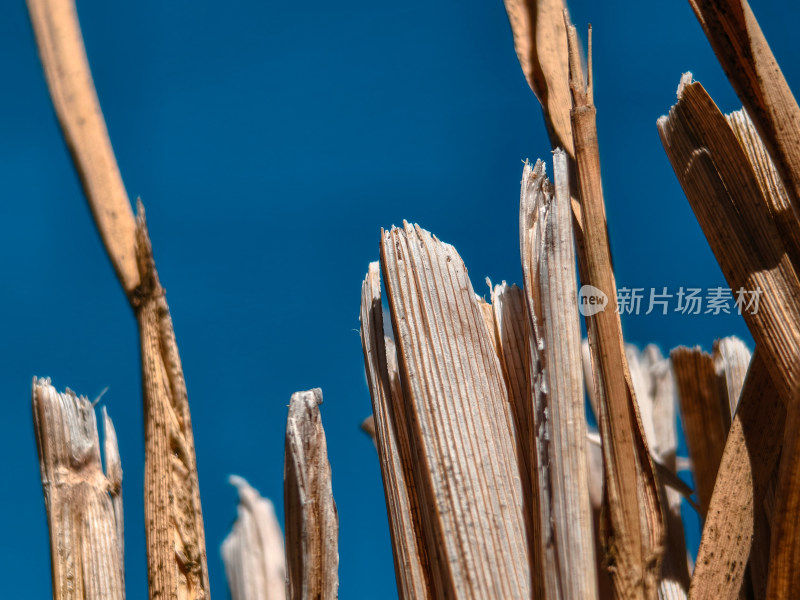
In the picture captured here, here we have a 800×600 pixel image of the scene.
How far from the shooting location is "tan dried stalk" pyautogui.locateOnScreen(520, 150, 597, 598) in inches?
10.7

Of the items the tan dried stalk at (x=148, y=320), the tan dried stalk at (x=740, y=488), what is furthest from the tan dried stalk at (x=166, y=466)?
the tan dried stalk at (x=740, y=488)

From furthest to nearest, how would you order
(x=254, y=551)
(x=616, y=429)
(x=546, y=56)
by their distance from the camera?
(x=254, y=551) < (x=546, y=56) < (x=616, y=429)

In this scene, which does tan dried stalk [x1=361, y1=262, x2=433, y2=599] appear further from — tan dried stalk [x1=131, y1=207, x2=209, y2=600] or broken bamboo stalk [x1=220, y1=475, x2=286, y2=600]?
broken bamboo stalk [x1=220, y1=475, x2=286, y2=600]

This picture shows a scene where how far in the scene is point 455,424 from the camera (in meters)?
0.31

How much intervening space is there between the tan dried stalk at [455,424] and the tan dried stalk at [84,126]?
0.19 metres

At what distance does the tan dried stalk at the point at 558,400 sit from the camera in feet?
0.89

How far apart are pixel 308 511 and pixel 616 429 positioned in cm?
14

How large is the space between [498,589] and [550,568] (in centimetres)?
3

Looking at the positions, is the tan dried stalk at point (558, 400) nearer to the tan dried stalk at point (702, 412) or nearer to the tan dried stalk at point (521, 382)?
the tan dried stalk at point (521, 382)

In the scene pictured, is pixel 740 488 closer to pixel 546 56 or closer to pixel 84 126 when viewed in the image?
pixel 546 56

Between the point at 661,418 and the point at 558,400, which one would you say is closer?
the point at 558,400

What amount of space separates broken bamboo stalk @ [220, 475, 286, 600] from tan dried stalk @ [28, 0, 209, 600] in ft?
0.66

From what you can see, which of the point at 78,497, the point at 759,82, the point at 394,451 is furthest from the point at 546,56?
the point at 78,497

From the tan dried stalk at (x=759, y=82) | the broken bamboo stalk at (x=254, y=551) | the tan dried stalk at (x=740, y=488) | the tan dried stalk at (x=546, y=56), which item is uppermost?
the tan dried stalk at (x=546, y=56)
